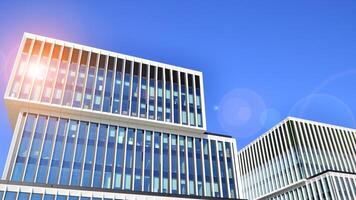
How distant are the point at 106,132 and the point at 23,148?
14394 mm

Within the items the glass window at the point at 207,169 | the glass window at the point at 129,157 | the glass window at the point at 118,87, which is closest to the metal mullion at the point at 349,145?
the glass window at the point at 207,169

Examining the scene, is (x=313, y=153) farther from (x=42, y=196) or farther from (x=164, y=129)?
(x=42, y=196)

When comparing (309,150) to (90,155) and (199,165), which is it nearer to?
(199,165)

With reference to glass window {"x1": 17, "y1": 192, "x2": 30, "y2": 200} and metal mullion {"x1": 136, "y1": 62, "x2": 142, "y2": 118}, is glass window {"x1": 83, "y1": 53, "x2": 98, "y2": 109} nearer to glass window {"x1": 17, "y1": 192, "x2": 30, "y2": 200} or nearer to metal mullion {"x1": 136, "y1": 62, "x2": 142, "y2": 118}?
metal mullion {"x1": 136, "y1": 62, "x2": 142, "y2": 118}

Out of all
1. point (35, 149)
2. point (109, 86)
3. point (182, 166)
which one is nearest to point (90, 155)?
point (35, 149)

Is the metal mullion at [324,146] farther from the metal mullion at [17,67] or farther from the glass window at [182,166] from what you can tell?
the metal mullion at [17,67]

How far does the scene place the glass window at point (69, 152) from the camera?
54.2 m

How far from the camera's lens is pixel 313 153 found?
88.8m

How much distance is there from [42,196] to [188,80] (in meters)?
38.1

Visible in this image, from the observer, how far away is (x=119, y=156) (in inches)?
2371

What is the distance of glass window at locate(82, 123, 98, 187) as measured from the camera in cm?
5512

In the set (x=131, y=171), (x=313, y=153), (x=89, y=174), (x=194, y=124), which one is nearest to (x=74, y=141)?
(x=89, y=174)

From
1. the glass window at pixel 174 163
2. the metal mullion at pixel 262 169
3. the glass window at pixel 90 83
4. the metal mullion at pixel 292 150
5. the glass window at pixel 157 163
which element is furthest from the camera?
the metal mullion at pixel 262 169

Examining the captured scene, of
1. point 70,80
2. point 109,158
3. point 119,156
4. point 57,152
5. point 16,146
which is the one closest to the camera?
point 16,146
